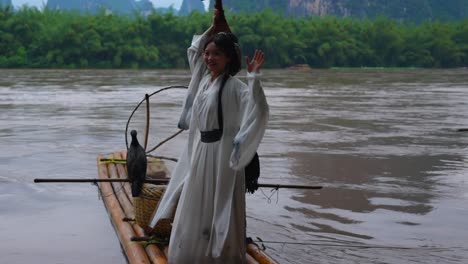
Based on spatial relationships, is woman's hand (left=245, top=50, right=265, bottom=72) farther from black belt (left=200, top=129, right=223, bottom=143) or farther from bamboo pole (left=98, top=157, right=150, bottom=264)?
bamboo pole (left=98, top=157, right=150, bottom=264)

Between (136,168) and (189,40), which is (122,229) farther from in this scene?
(189,40)

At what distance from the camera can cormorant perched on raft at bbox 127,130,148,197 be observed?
14.8ft

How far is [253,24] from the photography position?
55.4m

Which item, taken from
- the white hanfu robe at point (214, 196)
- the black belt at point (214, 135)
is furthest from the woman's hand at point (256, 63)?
the black belt at point (214, 135)

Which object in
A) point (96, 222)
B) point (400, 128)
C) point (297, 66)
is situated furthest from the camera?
point (297, 66)

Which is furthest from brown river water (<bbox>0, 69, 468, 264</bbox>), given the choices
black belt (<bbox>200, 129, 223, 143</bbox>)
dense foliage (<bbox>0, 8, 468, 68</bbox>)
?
dense foliage (<bbox>0, 8, 468, 68</bbox>)

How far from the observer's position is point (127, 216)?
475 centimetres

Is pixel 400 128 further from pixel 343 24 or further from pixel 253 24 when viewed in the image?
pixel 343 24

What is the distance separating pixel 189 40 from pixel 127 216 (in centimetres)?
4863

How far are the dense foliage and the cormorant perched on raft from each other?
137 feet

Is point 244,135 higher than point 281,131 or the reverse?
higher

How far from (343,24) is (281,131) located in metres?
51.4

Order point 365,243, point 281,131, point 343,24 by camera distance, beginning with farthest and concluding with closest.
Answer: point 343,24, point 281,131, point 365,243

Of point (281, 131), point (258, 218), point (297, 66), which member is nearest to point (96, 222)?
point (258, 218)
